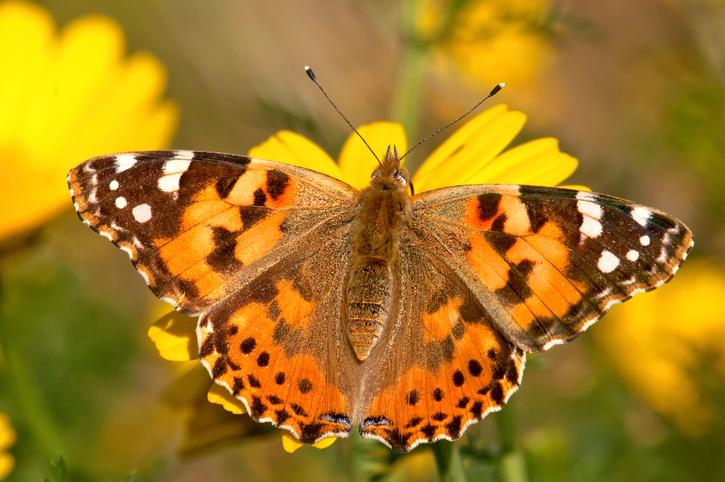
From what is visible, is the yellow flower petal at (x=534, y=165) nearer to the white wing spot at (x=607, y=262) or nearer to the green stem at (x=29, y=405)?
the white wing spot at (x=607, y=262)

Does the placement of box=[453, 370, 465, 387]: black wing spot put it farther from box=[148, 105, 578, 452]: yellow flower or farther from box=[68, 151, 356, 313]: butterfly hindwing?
box=[68, 151, 356, 313]: butterfly hindwing

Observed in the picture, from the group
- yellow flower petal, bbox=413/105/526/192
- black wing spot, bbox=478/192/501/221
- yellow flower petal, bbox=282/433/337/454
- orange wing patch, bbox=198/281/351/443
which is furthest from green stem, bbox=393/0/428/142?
yellow flower petal, bbox=282/433/337/454

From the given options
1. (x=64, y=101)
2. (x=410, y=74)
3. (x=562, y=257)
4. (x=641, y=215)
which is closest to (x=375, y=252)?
(x=562, y=257)

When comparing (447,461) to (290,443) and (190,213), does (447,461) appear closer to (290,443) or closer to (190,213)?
(290,443)

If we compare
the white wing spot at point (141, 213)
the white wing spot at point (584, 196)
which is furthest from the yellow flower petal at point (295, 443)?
the white wing spot at point (584, 196)

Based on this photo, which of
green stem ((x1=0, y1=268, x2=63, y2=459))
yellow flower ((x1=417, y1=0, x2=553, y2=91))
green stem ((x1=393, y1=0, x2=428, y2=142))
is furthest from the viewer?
yellow flower ((x1=417, y1=0, x2=553, y2=91))
